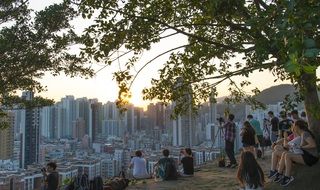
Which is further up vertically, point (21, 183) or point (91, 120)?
point (91, 120)

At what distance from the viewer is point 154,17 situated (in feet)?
29.2

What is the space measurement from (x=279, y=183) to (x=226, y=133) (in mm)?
4215

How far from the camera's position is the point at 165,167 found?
11.5 meters

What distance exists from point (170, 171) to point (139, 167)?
60.6 inches

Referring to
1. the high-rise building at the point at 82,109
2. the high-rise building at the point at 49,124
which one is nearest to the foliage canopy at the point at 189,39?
the high-rise building at the point at 82,109

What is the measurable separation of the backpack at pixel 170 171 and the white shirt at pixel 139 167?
4.47 feet

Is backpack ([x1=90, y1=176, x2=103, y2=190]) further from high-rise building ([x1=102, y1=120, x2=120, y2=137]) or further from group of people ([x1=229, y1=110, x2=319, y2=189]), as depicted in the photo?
high-rise building ([x1=102, y1=120, x2=120, y2=137])

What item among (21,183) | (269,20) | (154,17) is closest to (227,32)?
(154,17)

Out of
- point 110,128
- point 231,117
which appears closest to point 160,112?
point 231,117

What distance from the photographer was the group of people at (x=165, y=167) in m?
11.5

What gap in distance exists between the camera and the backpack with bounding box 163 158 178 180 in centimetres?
1152

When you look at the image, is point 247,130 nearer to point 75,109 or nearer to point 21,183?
point 21,183

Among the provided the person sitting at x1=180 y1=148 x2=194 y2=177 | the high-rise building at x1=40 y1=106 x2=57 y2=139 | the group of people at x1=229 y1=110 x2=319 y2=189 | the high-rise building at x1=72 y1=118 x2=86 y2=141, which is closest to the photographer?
the person sitting at x1=180 y1=148 x2=194 y2=177

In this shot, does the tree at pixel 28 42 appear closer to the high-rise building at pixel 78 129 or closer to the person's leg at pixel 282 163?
the person's leg at pixel 282 163
